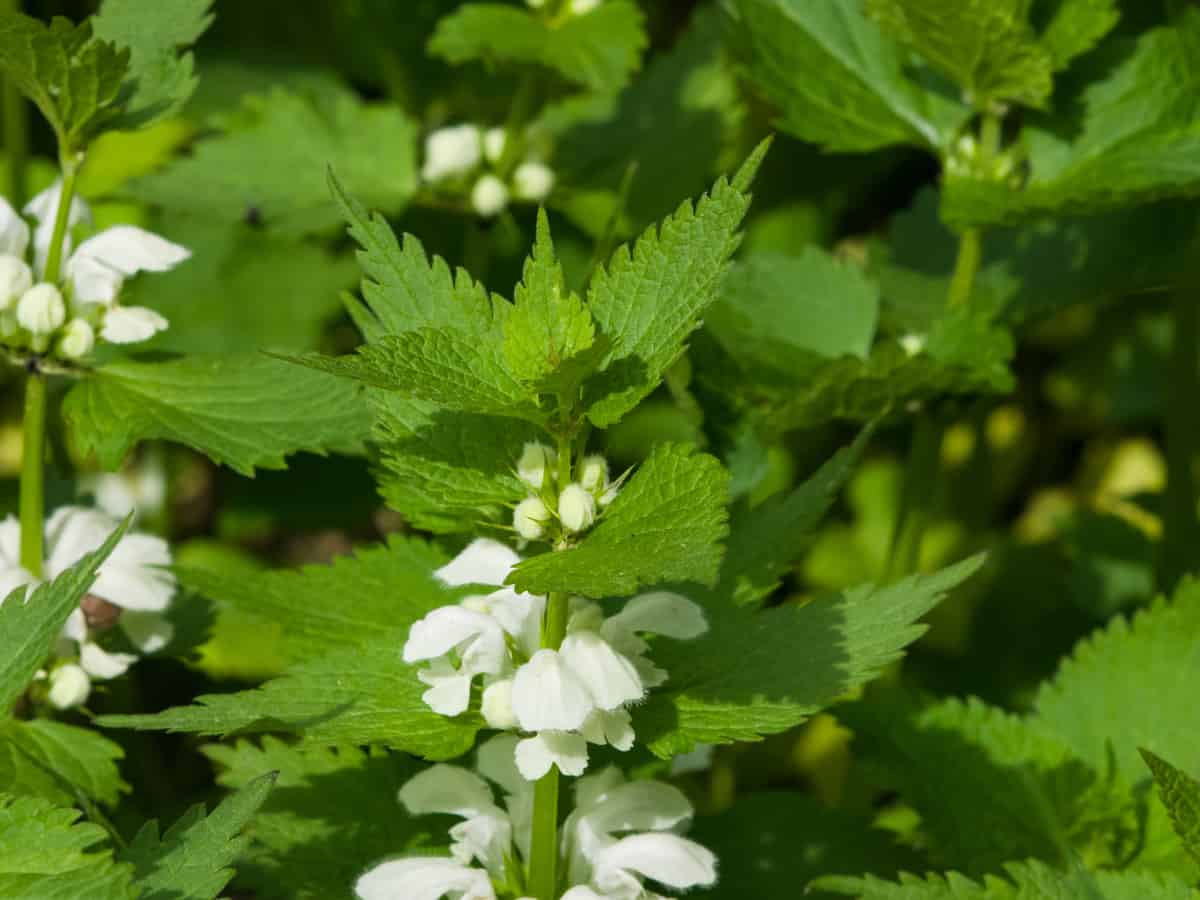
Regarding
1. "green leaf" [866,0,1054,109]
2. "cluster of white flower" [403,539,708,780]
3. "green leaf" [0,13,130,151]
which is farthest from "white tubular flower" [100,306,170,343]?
"green leaf" [866,0,1054,109]

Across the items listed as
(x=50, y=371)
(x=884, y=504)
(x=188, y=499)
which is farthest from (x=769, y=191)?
(x=50, y=371)

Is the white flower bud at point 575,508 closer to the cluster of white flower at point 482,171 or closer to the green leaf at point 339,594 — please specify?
the green leaf at point 339,594

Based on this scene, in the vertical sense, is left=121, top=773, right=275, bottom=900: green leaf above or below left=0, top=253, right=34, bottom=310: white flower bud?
below

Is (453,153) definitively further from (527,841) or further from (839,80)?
(527,841)

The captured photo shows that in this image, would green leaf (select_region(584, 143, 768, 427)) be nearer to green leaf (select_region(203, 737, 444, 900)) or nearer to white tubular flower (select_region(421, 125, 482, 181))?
green leaf (select_region(203, 737, 444, 900))

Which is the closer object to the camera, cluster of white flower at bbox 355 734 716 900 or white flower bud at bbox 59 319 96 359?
cluster of white flower at bbox 355 734 716 900

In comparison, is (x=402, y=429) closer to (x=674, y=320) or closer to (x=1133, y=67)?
(x=674, y=320)
